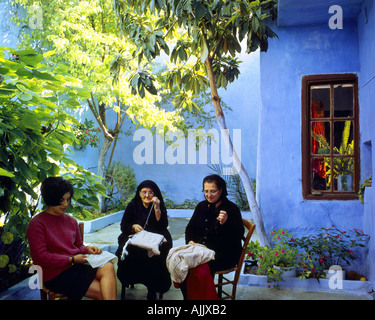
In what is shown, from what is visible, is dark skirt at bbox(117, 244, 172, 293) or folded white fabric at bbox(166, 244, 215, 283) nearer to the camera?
folded white fabric at bbox(166, 244, 215, 283)

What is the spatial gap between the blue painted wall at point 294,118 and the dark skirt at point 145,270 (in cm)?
152

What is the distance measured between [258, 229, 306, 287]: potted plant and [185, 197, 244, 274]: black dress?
90 cm

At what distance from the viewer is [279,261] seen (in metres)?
4.12

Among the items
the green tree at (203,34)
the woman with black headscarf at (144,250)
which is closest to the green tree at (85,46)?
the green tree at (203,34)

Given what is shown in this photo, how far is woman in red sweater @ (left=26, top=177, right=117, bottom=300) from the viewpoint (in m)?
2.65

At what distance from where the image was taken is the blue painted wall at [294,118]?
14.0 ft

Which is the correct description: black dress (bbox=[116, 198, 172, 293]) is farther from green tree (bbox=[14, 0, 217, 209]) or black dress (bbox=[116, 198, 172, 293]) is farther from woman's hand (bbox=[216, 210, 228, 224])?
green tree (bbox=[14, 0, 217, 209])

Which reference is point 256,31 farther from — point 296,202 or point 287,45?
point 296,202

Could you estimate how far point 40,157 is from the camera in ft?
8.65

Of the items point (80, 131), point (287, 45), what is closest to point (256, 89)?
point (80, 131)

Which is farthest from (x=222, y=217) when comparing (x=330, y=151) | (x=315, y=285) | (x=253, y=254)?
(x=330, y=151)

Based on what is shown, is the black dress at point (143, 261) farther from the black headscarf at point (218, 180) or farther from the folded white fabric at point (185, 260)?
the black headscarf at point (218, 180)

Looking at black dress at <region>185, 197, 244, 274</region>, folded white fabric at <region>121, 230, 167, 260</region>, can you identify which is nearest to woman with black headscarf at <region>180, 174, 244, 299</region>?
black dress at <region>185, 197, 244, 274</region>

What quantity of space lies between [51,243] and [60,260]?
139 mm
